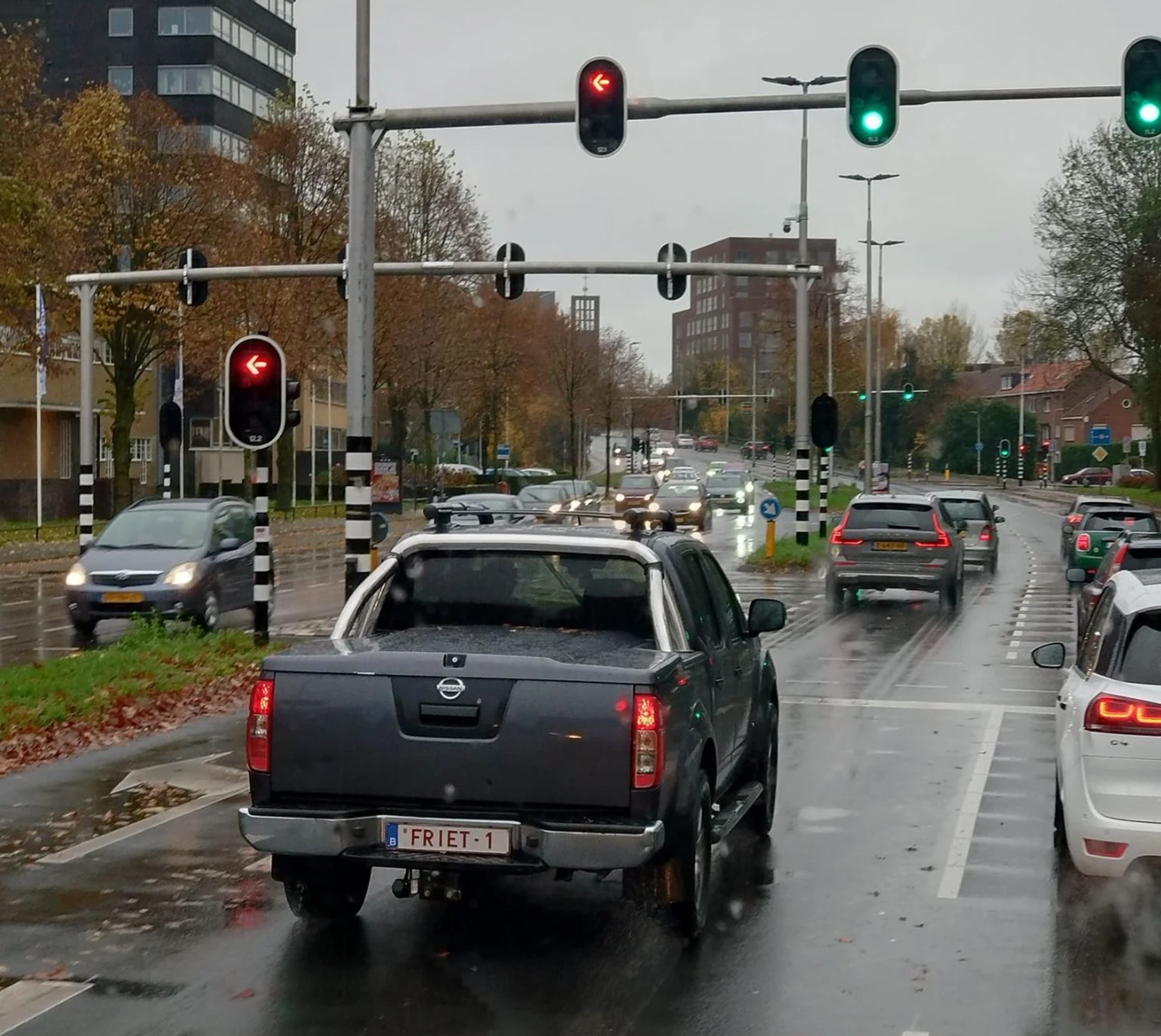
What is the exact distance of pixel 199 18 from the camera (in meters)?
75.3

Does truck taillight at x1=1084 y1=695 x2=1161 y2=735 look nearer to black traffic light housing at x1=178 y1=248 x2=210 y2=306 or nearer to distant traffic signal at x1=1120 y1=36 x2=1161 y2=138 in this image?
distant traffic signal at x1=1120 y1=36 x2=1161 y2=138

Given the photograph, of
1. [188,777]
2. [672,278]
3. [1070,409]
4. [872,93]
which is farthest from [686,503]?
[1070,409]

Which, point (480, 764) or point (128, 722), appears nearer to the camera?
point (480, 764)

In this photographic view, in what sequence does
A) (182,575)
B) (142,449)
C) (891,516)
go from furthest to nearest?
(142,449) → (891,516) → (182,575)

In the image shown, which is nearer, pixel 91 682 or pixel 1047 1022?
pixel 1047 1022

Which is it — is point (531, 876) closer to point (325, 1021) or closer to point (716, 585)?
point (716, 585)

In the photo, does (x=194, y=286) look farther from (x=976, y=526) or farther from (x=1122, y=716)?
(x=1122, y=716)

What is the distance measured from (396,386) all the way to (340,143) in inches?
352

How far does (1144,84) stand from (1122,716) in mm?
8997

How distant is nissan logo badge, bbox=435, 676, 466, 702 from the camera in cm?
646

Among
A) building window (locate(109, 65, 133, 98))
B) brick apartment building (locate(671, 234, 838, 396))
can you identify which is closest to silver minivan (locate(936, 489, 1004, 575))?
building window (locate(109, 65, 133, 98))

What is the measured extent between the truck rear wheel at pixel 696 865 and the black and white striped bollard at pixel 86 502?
26.9 metres

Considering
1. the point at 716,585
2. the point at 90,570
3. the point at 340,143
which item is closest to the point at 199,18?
the point at 340,143

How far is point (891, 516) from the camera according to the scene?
2658 cm
